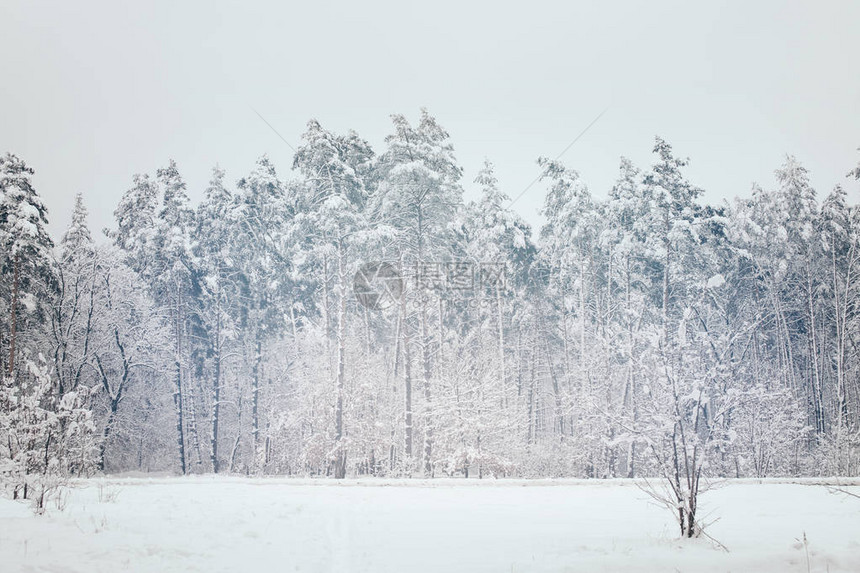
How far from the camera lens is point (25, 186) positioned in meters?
22.5

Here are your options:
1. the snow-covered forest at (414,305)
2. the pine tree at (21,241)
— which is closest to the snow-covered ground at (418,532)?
the snow-covered forest at (414,305)

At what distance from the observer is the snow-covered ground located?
7613 millimetres

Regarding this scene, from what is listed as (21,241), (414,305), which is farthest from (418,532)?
(21,241)

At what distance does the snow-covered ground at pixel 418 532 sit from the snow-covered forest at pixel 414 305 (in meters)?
7.58

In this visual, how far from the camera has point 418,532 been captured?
9781mm

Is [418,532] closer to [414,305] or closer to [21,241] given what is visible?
[414,305]

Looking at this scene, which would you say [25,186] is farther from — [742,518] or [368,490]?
[742,518]

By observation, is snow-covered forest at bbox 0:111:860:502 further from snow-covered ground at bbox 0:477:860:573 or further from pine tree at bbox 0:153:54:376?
snow-covered ground at bbox 0:477:860:573

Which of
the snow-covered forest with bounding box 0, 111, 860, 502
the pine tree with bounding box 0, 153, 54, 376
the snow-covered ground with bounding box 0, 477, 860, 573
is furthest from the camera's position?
the snow-covered forest with bounding box 0, 111, 860, 502

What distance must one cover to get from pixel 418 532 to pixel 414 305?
1575 centimetres

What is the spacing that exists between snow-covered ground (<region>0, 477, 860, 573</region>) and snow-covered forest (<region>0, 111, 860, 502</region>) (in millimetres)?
7584

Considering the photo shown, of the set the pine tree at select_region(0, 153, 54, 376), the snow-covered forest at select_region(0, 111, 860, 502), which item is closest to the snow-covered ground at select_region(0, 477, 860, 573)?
the snow-covered forest at select_region(0, 111, 860, 502)

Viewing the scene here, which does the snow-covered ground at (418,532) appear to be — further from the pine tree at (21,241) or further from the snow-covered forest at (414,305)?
the pine tree at (21,241)

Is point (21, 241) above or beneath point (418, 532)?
above
